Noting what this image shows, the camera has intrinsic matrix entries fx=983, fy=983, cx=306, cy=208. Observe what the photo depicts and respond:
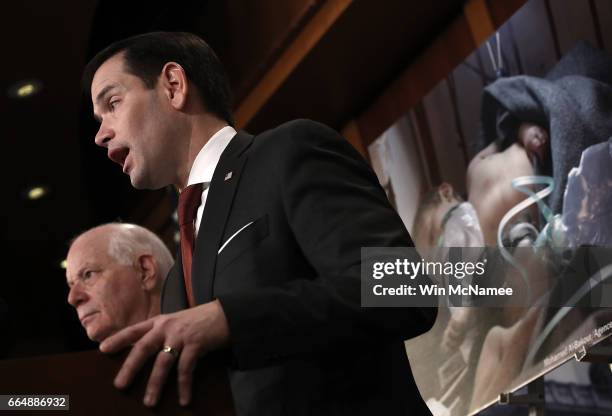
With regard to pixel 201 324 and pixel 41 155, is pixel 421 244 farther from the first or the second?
pixel 41 155

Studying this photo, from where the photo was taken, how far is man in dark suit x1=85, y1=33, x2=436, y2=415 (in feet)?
4.37

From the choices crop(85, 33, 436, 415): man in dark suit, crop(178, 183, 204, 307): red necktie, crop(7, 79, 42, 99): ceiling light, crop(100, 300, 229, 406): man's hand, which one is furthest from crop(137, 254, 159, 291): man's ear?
crop(7, 79, 42, 99): ceiling light

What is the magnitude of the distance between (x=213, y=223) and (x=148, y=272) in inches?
63.0

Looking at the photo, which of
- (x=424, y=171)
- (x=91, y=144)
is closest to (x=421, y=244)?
(x=424, y=171)

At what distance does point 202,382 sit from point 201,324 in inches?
3.0

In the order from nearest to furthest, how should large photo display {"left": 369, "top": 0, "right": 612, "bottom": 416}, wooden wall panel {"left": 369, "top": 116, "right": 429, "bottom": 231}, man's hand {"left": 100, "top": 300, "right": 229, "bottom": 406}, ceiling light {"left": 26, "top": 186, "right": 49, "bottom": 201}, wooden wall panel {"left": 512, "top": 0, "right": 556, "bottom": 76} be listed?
man's hand {"left": 100, "top": 300, "right": 229, "bottom": 406}
large photo display {"left": 369, "top": 0, "right": 612, "bottom": 416}
wooden wall panel {"left": 512, "top": 0, "right": 556, "bottom": 76}
wooden wall panel {"left": 369, "top": 116, "right": 429, "bottom": 231}
ceiling light {"left": 26, "top": 186, "right": 49, "bottom": 201}

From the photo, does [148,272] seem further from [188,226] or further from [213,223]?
[213,223]

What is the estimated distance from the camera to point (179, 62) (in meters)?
1.95

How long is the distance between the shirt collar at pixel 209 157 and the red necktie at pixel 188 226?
0.03 metres

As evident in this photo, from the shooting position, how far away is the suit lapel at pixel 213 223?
1553 mm

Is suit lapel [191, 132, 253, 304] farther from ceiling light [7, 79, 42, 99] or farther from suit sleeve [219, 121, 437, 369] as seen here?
ceiling light [7, 79, 42, 99]

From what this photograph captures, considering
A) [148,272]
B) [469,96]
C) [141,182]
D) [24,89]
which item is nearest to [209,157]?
[141,182]

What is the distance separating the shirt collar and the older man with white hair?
1363 mm

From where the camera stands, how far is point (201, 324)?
1.29 meters
